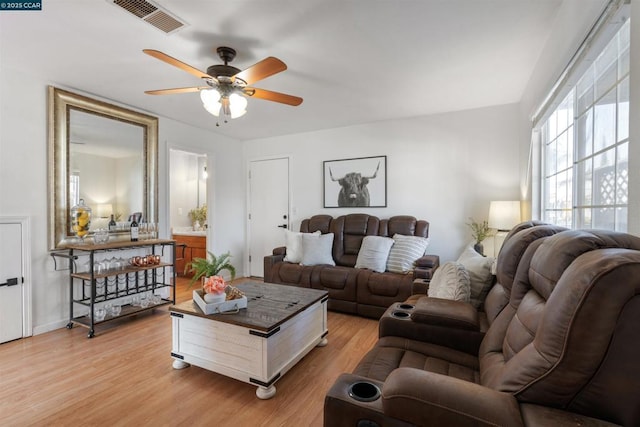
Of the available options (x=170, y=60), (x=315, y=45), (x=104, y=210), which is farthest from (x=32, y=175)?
(x=315, y=45)

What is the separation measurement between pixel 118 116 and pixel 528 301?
4.06 m

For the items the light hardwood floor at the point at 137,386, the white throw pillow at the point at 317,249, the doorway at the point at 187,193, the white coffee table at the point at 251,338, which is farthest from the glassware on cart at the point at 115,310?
the doorway at the point at 187,193

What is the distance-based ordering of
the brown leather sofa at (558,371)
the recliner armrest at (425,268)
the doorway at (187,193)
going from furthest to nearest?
1. the doorway at (187,193)
2. the recliner armrest at (425,268)
3. the brown leather sofa at (558,371)

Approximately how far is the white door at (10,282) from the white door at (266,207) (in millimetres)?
2868

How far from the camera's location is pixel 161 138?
3783 mm

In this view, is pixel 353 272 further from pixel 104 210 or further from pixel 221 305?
pixel 104 210

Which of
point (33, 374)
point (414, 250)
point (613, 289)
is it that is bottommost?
point (33, 374)

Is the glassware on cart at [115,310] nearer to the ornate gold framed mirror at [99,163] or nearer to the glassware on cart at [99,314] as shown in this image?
the glassware on cart at [99,314]

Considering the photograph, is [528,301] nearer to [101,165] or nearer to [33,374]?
[33,374]

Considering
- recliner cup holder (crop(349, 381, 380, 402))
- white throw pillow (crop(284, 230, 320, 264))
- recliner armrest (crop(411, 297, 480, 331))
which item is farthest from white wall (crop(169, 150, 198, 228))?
recliner cup holder (crop(349, 381, 380, 402))

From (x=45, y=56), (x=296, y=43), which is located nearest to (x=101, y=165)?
(x=45, y=56)

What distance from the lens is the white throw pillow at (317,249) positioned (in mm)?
3692

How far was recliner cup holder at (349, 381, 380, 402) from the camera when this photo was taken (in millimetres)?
1001

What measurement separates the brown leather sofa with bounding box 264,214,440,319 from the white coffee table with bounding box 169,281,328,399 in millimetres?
974
